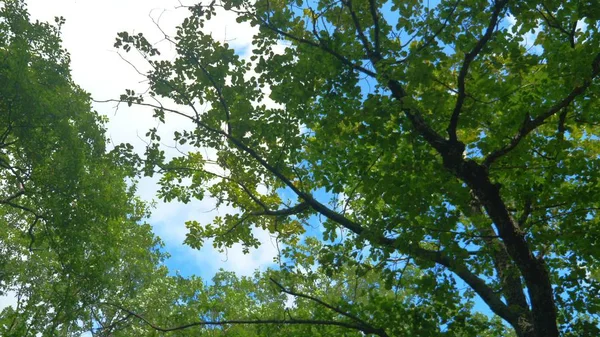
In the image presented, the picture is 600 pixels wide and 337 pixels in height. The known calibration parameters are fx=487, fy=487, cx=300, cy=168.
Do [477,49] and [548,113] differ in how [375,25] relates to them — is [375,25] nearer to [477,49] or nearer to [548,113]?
[477,49]

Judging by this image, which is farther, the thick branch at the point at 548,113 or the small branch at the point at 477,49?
the thick branch at the point at 548,113

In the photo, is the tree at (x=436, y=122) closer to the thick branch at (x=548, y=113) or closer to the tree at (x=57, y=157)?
the thick branch at (x=548, y=113)

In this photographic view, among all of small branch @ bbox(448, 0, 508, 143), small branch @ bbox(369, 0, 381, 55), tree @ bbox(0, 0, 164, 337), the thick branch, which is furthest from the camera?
tree @ bbox(0, 0, 164, 337)

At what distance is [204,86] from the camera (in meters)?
8.19

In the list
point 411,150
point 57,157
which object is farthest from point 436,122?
point 57,157

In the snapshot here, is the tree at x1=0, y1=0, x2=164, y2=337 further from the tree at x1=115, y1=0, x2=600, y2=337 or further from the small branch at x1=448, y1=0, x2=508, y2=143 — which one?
the small branch at x1=448, y1=0, x2=508, y2=143

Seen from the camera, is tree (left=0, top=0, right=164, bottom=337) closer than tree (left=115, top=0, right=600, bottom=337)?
No

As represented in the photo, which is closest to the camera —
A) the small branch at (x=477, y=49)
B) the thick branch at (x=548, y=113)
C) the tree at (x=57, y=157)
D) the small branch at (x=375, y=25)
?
the small branch at (x=477, y=49)

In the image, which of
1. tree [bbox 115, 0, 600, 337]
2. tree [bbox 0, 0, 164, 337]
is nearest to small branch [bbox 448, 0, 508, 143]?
tree [bbox 115, 0, 600, 337]

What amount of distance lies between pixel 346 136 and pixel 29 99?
899 centimetres

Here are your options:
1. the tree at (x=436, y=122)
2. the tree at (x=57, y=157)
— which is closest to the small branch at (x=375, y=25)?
the tree at (x=436, y=122)

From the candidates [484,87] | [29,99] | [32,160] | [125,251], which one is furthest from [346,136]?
[125,251]

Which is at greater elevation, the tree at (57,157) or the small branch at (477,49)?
the tree at (57,157)

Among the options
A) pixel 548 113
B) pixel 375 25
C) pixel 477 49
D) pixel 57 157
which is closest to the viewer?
pixel 477 49
